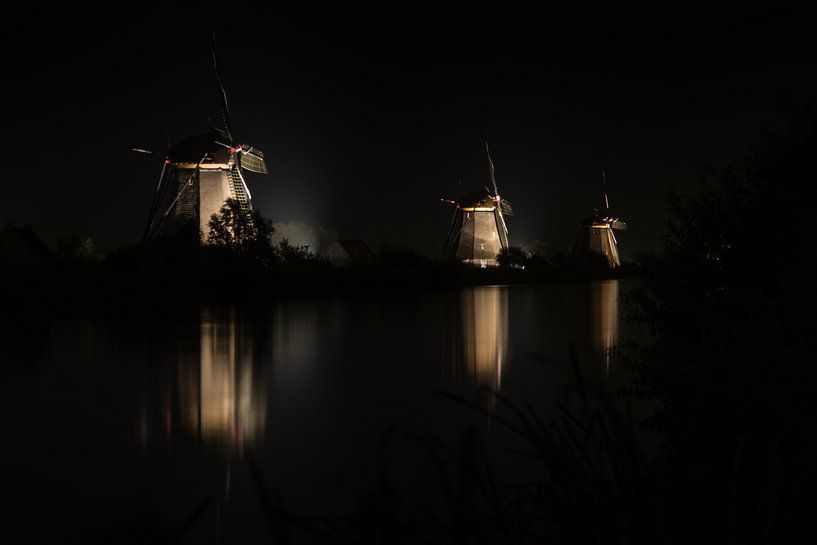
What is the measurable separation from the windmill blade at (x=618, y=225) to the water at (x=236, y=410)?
237ft

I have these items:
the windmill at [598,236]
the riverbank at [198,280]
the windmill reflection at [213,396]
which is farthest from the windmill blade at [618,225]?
the windmill reflection at [213,396]

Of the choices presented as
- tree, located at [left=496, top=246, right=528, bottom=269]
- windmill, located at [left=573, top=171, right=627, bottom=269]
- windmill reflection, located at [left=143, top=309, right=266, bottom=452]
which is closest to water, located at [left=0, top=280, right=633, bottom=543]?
windmill reflection, located at [left=143, top=309, right=266, bottom=452]

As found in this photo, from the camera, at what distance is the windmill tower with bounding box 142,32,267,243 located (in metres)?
40.2

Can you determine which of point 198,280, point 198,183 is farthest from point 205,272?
point 198,183

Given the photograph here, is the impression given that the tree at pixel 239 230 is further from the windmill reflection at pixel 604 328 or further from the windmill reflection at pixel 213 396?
the windmill reflection at pixel 213 396

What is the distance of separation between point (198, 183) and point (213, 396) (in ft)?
104

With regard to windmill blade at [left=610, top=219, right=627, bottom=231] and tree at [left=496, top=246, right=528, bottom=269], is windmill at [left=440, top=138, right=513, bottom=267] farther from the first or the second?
windmill blade at [left=610, top=219, right=627, bottom=231]

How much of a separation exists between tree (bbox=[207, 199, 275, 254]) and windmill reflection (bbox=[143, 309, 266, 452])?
659 inches

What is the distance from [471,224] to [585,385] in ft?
213

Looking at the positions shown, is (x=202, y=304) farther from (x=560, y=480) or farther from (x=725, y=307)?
(x=560, y=480)

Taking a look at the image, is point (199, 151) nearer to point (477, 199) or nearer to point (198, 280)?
point (198, 280)

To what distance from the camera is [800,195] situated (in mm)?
6082

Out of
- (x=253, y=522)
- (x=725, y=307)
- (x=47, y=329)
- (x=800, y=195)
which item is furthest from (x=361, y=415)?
(x=47, y=329)

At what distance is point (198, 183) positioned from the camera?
40.4 meters
